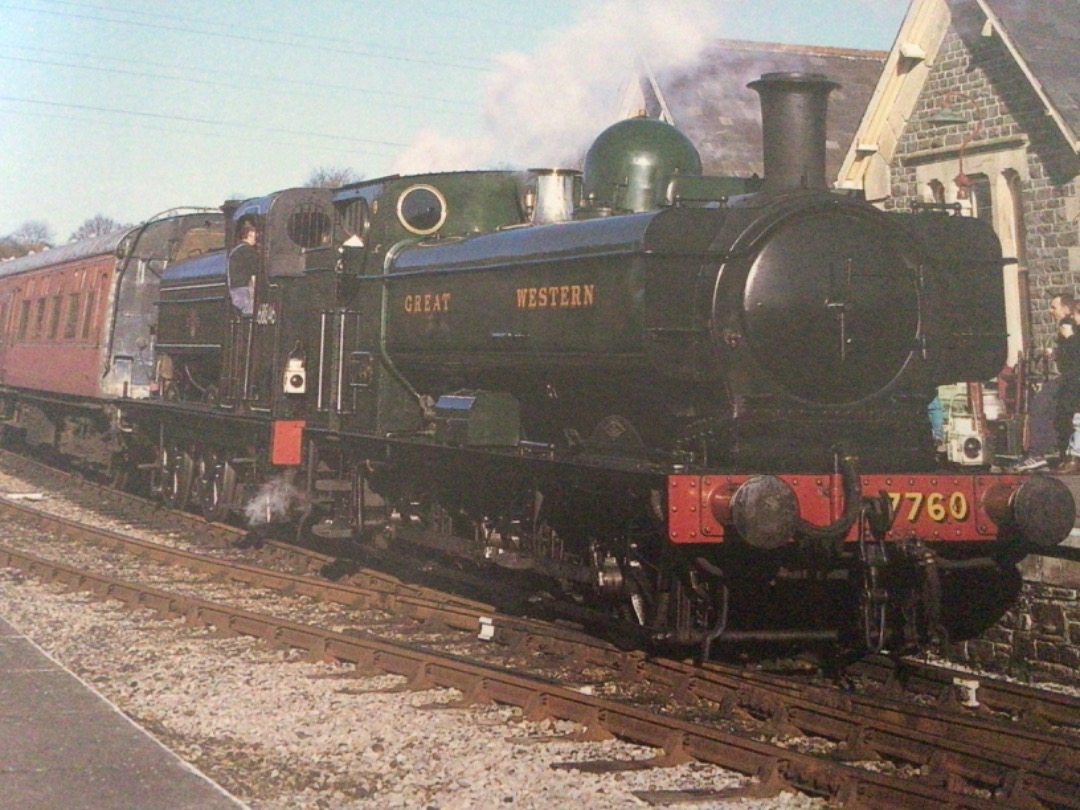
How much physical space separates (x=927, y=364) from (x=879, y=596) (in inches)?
60.7

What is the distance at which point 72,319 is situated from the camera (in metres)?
18.9

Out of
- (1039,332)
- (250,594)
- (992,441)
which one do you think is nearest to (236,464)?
(250,594)

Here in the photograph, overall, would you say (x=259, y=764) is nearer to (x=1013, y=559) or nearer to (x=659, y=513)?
(x=659, y=513)

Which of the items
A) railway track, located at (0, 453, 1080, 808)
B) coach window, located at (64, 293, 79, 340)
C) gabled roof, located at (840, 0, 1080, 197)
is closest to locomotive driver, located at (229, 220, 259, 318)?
railway track, located at (0, 453, 1080, 808)

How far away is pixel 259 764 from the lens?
19.6ft

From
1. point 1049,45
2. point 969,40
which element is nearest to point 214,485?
point 969,40

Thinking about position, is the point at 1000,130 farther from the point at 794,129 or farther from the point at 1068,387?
the point at 794,129

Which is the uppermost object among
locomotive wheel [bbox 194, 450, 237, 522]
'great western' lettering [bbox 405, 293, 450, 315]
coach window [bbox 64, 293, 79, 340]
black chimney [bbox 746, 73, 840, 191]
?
black chimney [bbox 746, 73, 840, 191]

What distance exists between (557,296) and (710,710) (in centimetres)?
264

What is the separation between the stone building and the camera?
1511 cm

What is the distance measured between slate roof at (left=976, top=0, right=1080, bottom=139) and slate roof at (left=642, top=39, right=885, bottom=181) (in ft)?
17.7

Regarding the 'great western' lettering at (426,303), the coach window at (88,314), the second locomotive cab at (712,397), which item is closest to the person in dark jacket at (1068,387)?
the second locomotive cab at (712,397)

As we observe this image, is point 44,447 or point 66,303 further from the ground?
point 66,303

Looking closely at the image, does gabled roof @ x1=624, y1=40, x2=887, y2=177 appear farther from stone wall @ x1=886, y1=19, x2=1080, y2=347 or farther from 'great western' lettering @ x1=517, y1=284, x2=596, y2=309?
'great western' lettering @ x1=517, y1=284, x2=596, y2=309
